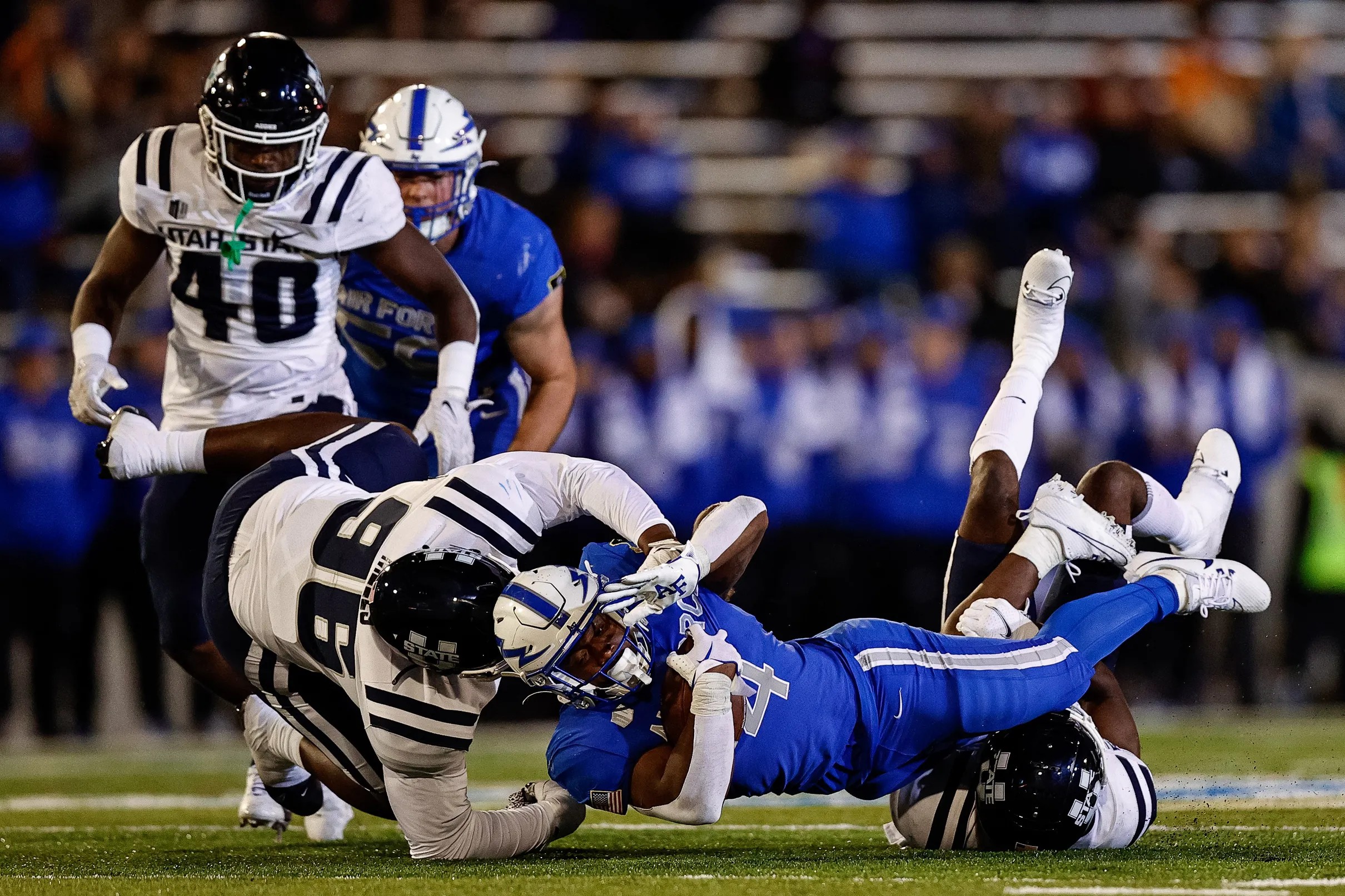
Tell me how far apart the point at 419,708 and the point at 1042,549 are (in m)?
1.71

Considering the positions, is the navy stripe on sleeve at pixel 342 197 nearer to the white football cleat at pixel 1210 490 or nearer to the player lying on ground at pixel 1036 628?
the player lying on ground at pixel 1036 628

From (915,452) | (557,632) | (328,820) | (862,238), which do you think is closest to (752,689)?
(557,632)

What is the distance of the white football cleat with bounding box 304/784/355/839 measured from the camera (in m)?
4.85

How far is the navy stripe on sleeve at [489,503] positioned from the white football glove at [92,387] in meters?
1.31

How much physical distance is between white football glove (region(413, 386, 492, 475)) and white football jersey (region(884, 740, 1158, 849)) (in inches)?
61.4

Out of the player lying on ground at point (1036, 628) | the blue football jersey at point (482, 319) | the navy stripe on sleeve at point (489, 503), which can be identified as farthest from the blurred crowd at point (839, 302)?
the navy stripe on sleeve at point (489, 503)

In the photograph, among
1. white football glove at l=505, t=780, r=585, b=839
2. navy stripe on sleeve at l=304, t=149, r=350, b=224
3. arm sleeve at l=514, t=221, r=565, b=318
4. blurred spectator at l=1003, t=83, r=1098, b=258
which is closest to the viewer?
white football glove at l=505, t=780, r=585, b=839

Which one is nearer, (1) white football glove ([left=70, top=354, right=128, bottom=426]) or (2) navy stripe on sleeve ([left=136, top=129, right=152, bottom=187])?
(1) white football glove ([left=70, top=354, right=128, bottom=426])

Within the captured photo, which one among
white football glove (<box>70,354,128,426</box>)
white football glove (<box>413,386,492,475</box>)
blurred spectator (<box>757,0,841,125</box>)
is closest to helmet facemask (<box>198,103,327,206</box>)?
white football glove (<box>70,354,128,426</box>)

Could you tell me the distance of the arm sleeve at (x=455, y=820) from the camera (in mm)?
3830

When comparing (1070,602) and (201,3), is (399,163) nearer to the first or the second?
(1070,602)

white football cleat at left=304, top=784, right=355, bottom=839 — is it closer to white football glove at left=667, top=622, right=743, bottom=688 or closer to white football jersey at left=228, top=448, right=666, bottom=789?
white football jersey at left=228, top=448, right=666, bottom=789

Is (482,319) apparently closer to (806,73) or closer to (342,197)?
(342,197)

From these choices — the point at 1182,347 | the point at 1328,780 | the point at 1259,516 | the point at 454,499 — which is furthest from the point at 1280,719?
the point at 454,499
